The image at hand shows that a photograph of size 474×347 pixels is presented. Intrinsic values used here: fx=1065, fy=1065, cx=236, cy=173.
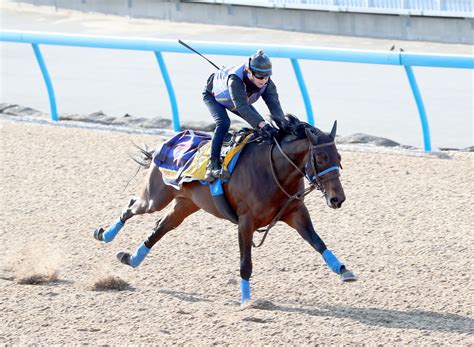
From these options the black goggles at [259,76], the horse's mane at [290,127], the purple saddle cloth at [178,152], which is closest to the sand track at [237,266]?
the purple saddle cloth at [178,152]

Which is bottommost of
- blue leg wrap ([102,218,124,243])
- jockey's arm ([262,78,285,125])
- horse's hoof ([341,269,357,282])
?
blue leg wrap ([102,218,124,243])

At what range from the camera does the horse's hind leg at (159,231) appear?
834cm

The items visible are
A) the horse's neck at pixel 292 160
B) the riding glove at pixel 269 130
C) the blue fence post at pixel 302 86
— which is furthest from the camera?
the blue fence post at pixel 302 86

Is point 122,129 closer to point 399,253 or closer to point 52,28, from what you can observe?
point 399,253

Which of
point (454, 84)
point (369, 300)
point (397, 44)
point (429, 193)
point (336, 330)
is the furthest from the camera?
point (397, 44)

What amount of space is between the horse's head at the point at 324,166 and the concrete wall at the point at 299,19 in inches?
440

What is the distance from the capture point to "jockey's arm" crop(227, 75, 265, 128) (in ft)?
24.9

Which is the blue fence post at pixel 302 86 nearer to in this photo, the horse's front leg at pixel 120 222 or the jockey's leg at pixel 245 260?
the horse's front leg at pixel 120 222

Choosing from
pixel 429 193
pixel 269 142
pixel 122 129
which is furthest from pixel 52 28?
pixel 269 142

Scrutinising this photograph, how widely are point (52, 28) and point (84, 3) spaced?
5.63 ft

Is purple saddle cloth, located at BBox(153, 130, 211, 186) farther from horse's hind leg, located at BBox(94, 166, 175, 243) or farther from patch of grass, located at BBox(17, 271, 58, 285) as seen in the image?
patch of grass, located at BBox(17, 271, 58, 285)

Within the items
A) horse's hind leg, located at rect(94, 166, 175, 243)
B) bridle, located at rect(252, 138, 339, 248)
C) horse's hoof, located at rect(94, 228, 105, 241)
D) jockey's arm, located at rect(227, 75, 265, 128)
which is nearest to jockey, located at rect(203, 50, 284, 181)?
jockey's arm, located at rect(227, 75, 265, 128)

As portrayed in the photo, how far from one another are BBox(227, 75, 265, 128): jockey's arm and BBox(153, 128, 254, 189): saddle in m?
0.30

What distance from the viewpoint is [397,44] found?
59.3 feet
